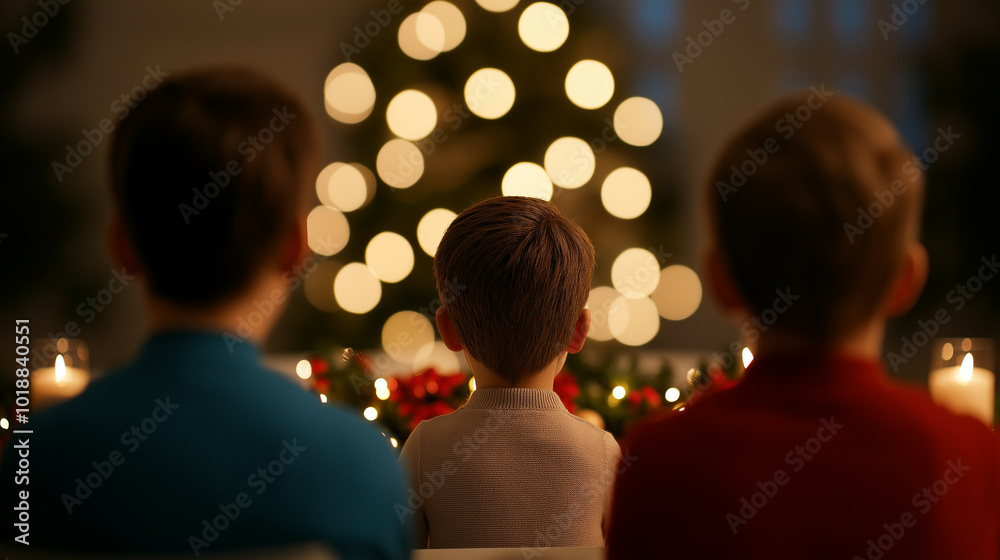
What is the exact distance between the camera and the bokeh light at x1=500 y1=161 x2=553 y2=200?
3.09 meters

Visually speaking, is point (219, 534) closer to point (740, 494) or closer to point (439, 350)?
point (740, 494)

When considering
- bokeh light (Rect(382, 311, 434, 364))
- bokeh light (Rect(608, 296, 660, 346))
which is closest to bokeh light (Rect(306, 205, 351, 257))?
bokeh light (Rect(382, 311, 434, 364))

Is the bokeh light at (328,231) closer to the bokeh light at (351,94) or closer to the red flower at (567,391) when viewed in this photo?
the bokeh light at (351,94)

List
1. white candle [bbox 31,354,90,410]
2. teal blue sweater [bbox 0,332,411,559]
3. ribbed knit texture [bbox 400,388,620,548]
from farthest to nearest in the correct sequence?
white candle [bbox 31,354,90,410] < ribbed knit texture [bbox 400,388,620,548] < teal blue sweater [bbox 0,332,411,559]

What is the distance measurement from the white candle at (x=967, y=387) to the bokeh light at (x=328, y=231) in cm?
227

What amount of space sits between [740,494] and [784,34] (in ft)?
12.4

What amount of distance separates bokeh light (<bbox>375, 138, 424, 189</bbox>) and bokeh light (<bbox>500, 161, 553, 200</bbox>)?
0.34m

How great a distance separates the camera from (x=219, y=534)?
0.56 meters

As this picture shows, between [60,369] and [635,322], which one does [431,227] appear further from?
[60,369]

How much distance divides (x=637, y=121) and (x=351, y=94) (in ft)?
3.86

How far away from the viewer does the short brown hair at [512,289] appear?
109 centimetres

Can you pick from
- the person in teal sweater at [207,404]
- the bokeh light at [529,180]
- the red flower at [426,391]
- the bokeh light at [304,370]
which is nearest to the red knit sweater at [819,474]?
the person in teal sweater at [207,404]

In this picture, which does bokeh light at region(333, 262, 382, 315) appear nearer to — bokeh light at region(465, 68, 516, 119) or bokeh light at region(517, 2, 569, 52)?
bokeh light at region(465, 68, 516, 119)

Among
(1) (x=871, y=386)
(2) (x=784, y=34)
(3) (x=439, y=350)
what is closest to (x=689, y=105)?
(2) (x=784, y=34)
